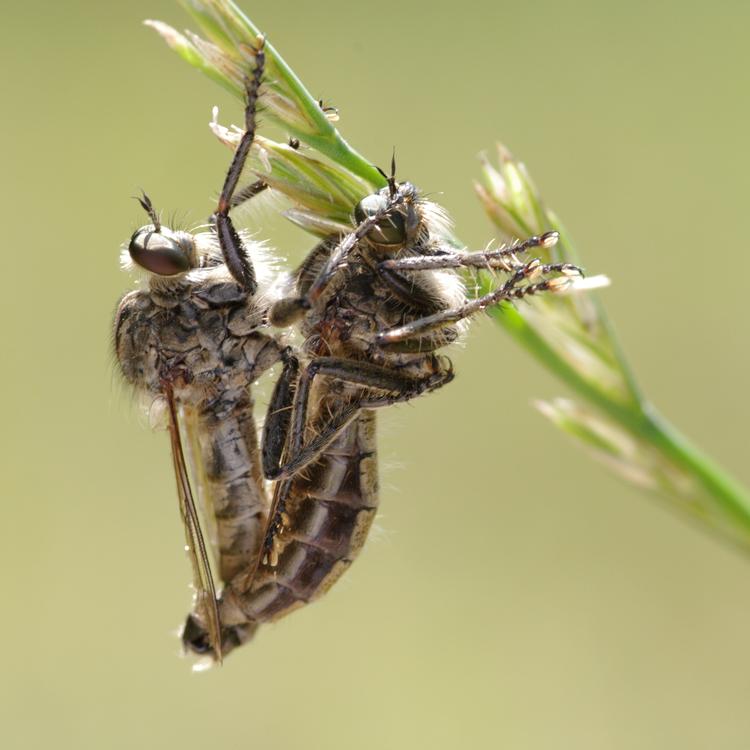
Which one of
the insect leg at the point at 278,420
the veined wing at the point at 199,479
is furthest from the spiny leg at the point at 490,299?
the veined wing at the point at 199,479

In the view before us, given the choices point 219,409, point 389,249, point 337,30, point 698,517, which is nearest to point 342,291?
point 389,249

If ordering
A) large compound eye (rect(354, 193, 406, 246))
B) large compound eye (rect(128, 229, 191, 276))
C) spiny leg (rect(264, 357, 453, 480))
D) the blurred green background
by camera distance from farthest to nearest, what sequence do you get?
the blurred green background → large compound eye (rect(128, 229, 191, 276)) → spiny leg (rect(264, 357, 453, 480)) → large compound eye (rect(354, 193, 406, 246))

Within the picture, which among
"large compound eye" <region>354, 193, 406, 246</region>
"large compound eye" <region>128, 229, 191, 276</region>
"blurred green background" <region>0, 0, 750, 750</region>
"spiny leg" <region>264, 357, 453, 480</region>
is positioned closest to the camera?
"large compound eye" <region>354, 193, 406, 246</region>

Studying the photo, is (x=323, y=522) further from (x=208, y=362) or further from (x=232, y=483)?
(x=208, y=362)

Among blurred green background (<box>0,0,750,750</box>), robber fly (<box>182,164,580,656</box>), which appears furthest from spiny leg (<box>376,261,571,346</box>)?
blurred green background (<box>0,0,750,750</box>)

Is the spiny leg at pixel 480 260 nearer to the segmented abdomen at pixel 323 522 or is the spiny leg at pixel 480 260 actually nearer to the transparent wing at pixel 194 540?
the segmented abdomen at pixel 323 522

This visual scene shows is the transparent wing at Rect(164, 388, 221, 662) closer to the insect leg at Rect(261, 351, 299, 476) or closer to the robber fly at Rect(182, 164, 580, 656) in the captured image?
the robber fly at Rect(182, 164, 580, 656)

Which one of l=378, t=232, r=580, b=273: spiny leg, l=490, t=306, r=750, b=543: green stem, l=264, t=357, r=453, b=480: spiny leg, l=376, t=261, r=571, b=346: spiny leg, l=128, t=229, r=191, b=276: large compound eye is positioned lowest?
l=490, t=306, r=750, b=543: green stem
